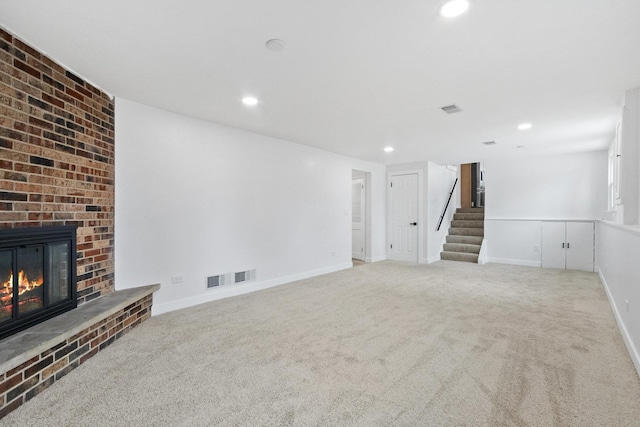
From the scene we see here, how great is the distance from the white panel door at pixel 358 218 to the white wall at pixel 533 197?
2.84 meters

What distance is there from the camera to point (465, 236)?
7559 mm

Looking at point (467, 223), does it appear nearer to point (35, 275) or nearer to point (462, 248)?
point (462, 248)

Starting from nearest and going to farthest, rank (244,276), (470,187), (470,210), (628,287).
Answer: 1. (628,287)
2. (244,276)
3. (470,210)
4. (470,187)

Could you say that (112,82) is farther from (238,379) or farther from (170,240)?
(238,379)

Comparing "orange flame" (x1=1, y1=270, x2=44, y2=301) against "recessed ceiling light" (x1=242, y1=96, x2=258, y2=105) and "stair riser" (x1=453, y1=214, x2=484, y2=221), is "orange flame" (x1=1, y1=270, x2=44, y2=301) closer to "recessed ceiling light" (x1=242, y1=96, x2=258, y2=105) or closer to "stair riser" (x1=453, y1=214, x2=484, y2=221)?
"recessed ceiling light" (x1=242, y1=96, x2=258, y2=105)

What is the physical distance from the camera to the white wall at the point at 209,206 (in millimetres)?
3217

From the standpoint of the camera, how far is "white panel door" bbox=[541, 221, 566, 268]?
5969 millimetres

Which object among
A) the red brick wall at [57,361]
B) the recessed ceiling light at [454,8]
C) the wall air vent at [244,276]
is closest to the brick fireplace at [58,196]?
the red brick wall at [57,361]

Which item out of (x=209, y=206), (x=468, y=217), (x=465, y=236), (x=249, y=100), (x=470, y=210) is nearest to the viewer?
(x=249, y=100)

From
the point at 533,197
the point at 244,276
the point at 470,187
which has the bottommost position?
the point at 244,276

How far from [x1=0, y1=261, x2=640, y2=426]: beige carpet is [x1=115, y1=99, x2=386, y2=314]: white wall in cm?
56

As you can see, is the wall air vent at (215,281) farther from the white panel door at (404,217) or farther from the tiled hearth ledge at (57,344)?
the white panel door at (404,217)

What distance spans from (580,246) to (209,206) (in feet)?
22.2

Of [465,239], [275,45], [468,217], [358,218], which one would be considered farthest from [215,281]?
[468,217]
